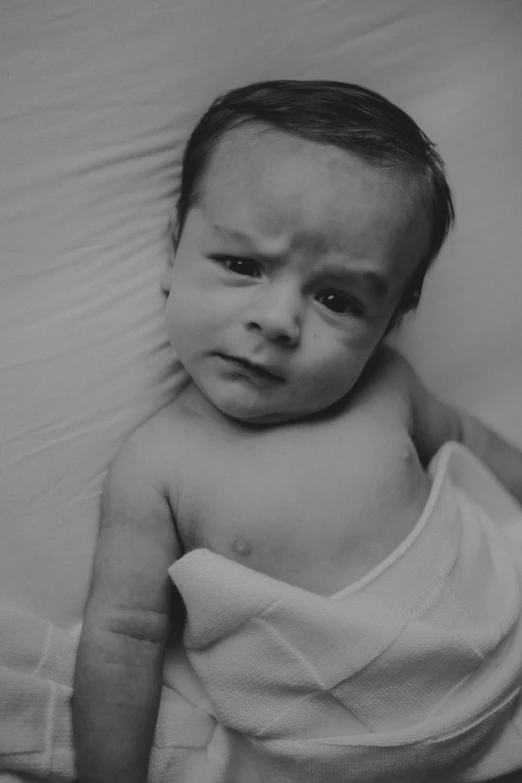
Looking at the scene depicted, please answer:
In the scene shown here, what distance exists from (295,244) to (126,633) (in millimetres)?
493

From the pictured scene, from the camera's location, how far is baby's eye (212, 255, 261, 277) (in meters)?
0.92

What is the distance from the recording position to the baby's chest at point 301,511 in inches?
36.6

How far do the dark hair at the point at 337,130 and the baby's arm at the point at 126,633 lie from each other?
353mm

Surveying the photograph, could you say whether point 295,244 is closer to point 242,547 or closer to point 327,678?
point 242,547

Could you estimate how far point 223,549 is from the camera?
3.07 feet

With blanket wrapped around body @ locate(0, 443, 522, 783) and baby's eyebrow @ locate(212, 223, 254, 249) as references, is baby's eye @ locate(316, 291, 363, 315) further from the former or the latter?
blanket wrapped around body @ locate(0, 443, 522, 783)

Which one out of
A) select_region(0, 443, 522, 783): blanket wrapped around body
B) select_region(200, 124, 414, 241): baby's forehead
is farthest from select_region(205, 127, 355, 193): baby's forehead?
select_region(0, 443, 522, 783): blanket wrapped around body

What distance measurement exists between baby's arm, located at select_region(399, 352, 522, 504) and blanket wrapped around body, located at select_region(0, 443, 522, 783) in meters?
0.15

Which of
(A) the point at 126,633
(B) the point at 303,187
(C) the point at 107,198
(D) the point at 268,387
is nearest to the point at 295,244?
(B) the point at 303,187

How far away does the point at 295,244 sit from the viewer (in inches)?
35.1

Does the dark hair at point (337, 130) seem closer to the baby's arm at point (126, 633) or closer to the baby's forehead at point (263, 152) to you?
the baby's forehead at point (263, 152)

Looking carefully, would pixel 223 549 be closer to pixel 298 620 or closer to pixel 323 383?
pixel 298 620

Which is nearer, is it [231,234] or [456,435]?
[231,234]

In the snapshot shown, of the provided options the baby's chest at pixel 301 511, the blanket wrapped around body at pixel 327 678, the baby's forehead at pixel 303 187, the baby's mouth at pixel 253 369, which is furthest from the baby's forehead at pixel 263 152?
the blanket wrapped around body at pixel 327 678
